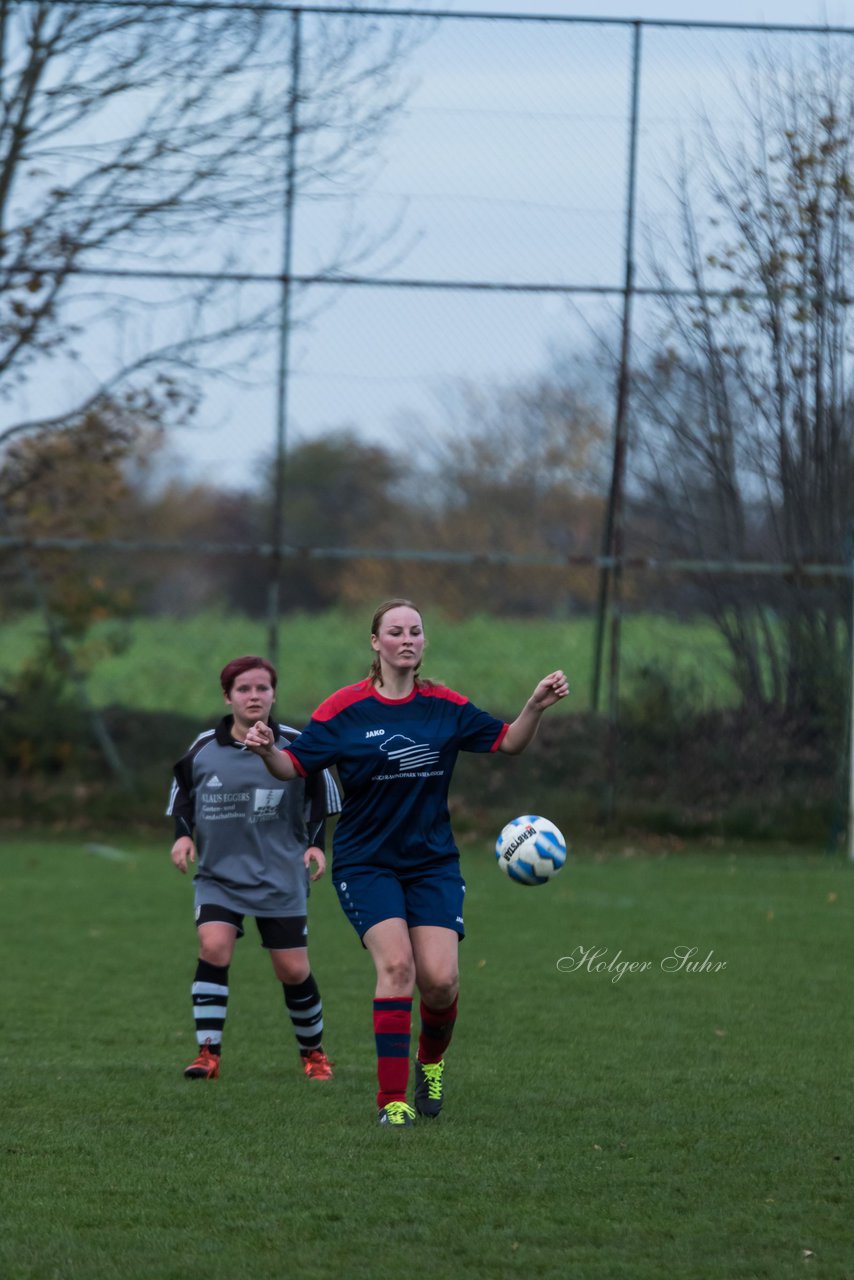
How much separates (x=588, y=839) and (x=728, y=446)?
321cm

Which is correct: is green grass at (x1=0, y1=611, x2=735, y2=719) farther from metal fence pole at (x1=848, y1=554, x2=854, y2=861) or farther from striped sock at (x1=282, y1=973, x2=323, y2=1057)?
striped sock at (x1=282, y1=973, x2=323, y2=1057)

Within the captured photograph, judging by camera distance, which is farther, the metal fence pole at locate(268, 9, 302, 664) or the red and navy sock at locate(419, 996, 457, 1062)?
the metal fence pole at locate(268, 9, 302, 664)

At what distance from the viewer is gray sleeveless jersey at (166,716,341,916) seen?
5.91m

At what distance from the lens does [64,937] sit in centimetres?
856

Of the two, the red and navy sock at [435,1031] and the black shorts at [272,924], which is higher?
the black shorts at [272,924]

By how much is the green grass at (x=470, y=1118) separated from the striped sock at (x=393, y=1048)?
0.46 feet

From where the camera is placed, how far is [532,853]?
17.8 ft

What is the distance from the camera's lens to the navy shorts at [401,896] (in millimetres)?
5082

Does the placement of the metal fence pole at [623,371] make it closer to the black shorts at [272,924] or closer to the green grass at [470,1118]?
the green grass at [470,1118]

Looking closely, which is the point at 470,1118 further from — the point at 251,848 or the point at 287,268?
the point at 287,268

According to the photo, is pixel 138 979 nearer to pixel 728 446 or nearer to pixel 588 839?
pixel 588 839

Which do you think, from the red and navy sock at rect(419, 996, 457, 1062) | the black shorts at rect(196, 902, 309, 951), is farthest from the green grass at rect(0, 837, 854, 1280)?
the black shorts at rect(196, 902, 309, 951)

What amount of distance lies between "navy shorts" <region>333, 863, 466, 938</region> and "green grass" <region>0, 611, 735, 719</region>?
7.30 metres

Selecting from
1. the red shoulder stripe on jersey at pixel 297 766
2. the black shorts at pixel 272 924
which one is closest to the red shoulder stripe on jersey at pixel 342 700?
the red shoulder stripe on jersey at pixel 297 766
